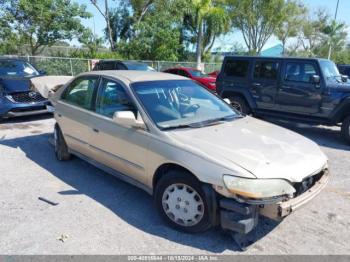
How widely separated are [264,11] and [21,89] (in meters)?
28.1

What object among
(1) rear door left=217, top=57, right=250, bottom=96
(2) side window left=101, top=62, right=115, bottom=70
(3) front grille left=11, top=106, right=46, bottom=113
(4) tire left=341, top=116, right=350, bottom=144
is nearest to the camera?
(4) tire left=341, top=116, right=350, bottom=144

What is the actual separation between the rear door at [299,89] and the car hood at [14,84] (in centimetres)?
659

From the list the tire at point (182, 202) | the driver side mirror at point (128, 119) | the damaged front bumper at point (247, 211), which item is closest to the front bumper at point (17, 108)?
the driver side mirror at point (128, 119)

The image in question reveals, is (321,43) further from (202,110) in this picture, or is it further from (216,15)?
(202,110)

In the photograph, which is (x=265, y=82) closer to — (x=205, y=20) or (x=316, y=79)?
(x=316, y=79)

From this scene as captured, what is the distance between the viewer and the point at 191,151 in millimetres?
3023

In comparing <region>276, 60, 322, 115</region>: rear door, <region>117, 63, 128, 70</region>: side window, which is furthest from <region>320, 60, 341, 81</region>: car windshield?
<region>117, 63, 128, 70</region>: side window

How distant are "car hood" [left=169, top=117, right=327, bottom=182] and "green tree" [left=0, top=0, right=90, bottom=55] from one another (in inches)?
650

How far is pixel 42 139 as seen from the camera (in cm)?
671

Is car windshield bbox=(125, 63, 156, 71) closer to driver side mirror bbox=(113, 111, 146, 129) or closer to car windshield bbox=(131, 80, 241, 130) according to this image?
car windshield bbox=(131, 80, 241, 130)

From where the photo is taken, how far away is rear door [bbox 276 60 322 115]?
7.21 m

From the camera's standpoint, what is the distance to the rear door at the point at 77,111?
14.5 ft

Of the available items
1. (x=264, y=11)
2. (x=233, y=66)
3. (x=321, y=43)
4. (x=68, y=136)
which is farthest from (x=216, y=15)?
(x=321, y=43)

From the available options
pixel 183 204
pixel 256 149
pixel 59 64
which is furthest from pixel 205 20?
pixel 183 204
